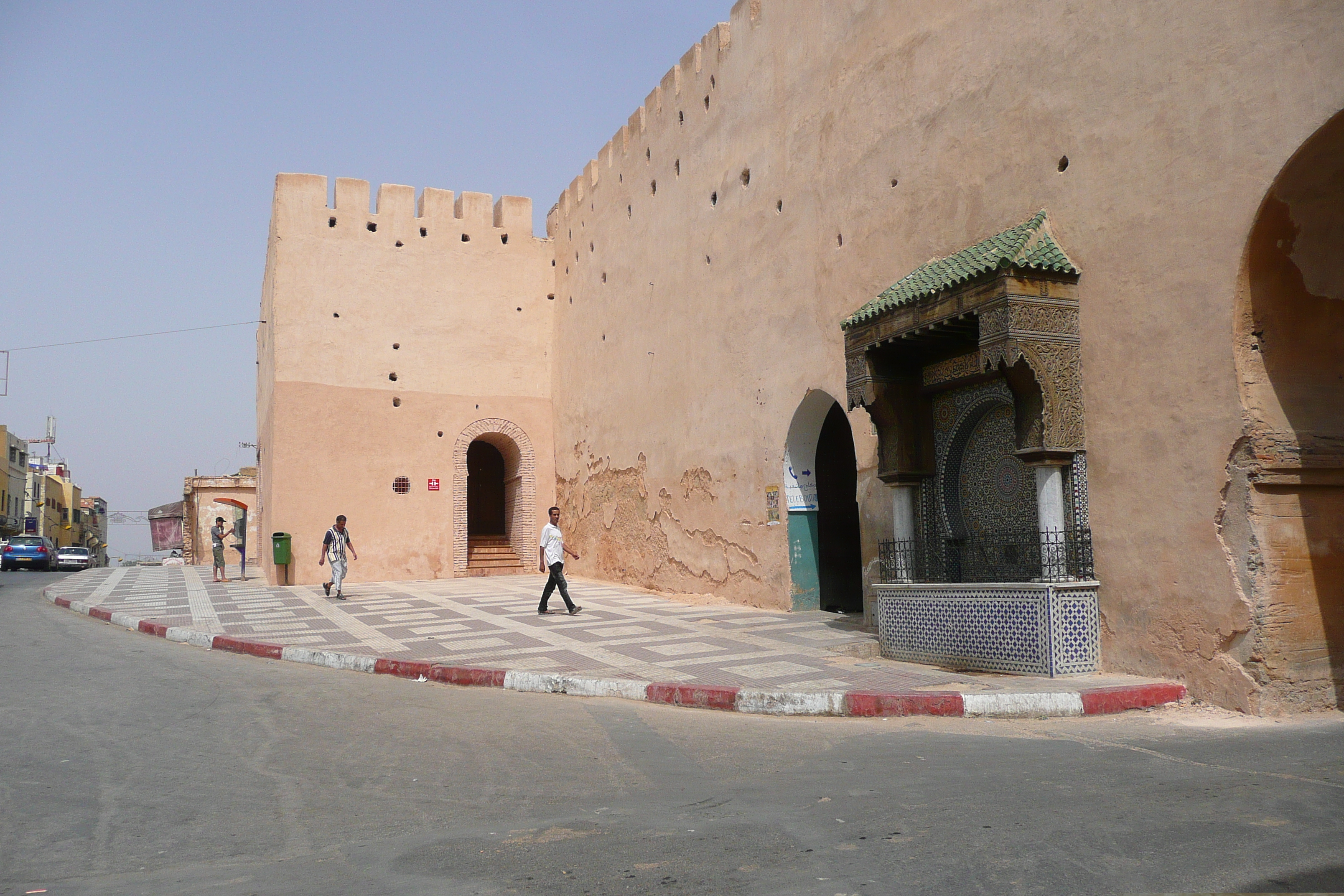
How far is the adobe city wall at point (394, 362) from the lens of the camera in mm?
17875

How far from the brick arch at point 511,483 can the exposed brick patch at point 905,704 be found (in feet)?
45.1

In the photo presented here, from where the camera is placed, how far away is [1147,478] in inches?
269

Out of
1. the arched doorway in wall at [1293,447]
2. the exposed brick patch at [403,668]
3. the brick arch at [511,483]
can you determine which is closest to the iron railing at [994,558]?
the arched doorway in wall at [1293,447]

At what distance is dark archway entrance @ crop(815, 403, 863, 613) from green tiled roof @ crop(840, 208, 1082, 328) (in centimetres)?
336

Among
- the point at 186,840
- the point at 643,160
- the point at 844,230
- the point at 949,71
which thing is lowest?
the point at 186,840

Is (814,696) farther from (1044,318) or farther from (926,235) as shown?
(926,235)

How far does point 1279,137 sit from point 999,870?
16.9ft

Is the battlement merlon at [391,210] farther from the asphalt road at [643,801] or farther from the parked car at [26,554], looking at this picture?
the parked car at [26,554]

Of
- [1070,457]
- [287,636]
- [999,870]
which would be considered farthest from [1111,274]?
[287,636]

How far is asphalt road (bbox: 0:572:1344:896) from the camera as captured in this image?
124 inches

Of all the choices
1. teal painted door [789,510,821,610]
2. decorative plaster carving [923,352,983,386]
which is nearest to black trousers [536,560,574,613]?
teal painted door [789,510,821,610]

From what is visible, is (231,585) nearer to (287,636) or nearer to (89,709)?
(287,636)

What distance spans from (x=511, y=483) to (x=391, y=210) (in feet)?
20.1

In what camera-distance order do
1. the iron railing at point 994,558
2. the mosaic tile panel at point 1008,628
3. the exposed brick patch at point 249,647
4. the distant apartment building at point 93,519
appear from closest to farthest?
the mosaic tile panel at point 1008,628 < the iron railing at point 994,558 < the exposed brick patch at point 249,647 < the distant apartment building at point 93,519
